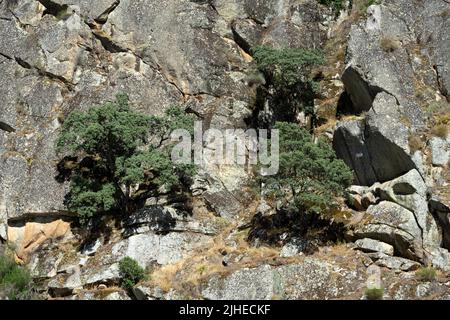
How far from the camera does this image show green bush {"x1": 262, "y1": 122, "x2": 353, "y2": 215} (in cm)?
2683

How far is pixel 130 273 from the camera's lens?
2680 centimetres

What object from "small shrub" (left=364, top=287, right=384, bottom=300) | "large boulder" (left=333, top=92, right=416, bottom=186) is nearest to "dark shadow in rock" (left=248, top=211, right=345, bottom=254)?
"large boulder" (left=333, top=92, right=416, bottom=186)

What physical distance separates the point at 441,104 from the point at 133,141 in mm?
13076

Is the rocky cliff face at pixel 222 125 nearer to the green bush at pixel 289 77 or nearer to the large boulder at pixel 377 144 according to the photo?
the large boulder at pixel 377 144

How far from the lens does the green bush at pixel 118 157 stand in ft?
95.1

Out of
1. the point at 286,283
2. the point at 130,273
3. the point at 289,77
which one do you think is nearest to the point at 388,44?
the point at 289,77

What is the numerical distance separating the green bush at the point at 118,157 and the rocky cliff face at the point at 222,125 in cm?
122

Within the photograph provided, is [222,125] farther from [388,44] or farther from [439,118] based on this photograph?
[439,118]

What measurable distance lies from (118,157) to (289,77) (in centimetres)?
887

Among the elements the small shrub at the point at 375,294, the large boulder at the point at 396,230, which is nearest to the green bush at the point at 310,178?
the large boulder at the point at 396,230
